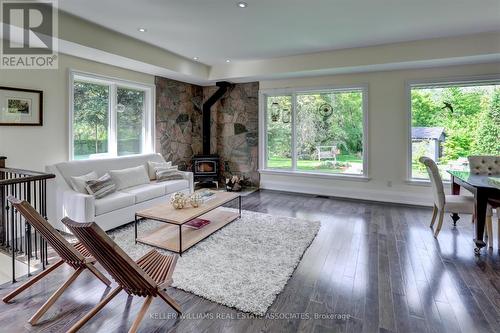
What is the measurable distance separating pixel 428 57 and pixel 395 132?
1468mm

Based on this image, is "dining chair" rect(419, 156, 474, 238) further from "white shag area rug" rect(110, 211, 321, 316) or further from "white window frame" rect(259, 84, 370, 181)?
"white window frame" rect(259, 84, 370, 181)

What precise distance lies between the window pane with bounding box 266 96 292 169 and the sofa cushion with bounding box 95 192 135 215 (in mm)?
3648

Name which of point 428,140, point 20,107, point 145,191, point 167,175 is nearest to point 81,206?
point 145,191

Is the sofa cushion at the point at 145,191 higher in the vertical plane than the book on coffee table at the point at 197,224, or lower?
higher

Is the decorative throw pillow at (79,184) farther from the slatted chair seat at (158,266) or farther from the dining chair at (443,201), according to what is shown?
the dining chair at (443,201)

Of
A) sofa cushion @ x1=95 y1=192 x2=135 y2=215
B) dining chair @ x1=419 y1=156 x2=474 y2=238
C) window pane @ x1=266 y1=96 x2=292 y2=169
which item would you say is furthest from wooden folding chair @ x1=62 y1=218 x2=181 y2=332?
window pane @ x1=266 y1=96 x2=292 y2=169

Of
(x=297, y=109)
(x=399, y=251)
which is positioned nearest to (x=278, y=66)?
(x=297, y=109)

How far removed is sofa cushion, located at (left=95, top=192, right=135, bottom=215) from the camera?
148 inches

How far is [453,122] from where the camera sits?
523 centimetres

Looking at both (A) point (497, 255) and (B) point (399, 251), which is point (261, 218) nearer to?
(B) point (399, 251)

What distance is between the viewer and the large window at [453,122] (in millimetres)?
4965

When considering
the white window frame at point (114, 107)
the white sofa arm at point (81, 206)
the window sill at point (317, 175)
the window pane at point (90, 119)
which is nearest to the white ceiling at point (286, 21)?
the white window frame at point (114, 107)

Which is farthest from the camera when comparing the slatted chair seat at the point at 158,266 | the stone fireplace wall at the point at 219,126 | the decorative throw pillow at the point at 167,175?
the stone fireplace wall at the point at 219,126

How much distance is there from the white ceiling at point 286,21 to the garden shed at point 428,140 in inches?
68.4
